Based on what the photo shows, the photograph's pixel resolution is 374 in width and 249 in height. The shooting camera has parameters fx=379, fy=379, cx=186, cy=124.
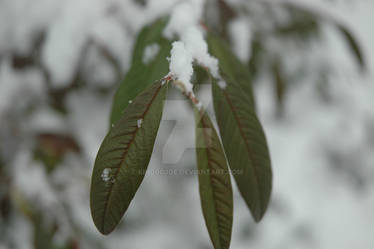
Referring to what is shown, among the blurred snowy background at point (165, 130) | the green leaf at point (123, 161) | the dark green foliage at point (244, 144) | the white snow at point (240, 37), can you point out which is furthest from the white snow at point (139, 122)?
the white snow at point (240, 37)

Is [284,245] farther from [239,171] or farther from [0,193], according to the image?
[239,171]

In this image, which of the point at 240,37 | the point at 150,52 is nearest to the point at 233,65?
the point at 150,52

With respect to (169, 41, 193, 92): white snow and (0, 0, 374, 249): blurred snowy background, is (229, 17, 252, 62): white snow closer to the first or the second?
(0, 0, 374, 249): blurred snowy background

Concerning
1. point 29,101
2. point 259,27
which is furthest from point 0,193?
point 259,27

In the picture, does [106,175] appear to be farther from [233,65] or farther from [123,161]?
[233,65]

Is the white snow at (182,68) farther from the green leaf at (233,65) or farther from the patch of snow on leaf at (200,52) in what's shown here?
the green leaf at (233,65)
